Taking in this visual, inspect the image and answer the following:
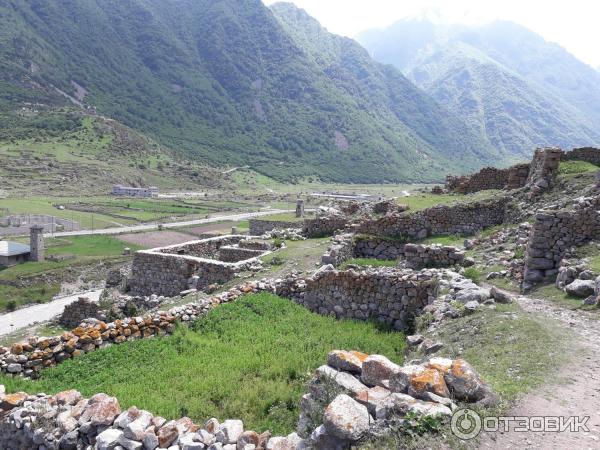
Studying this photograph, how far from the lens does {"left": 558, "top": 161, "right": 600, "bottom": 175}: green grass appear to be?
60.2 feet

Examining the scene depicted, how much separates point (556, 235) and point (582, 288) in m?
2.58

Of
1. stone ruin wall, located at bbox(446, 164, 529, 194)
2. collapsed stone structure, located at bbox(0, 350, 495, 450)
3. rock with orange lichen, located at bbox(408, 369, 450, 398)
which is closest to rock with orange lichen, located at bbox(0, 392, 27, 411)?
collapsed stone structure, located at bbox(0, 350, 495, 450)

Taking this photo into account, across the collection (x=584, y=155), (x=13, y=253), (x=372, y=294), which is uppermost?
(x=584, y=155)

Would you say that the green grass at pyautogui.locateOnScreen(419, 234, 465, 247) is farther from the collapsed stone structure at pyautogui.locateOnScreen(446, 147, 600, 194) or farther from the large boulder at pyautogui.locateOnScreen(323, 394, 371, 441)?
the large boulder at pyautogui.locateOnScreen(323, 394, 371, 441)

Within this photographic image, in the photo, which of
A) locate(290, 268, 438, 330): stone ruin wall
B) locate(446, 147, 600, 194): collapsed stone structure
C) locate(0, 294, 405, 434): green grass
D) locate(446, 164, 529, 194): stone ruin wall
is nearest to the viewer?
locate(0, 294, 405, 434): green grass

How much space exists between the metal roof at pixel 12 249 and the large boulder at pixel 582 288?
69.0m

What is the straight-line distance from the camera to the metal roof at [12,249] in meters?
64.4

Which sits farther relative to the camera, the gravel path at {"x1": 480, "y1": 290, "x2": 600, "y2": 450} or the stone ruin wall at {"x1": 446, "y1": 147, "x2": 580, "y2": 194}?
the stone ruin wall at {"x1": 446, "y1": 147, "x2": 580, "y2": 194}

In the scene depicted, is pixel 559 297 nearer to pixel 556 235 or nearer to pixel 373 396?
pixel 556 235

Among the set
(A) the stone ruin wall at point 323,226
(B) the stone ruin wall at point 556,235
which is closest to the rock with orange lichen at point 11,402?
(B) the stone ruin wall at point 556,235

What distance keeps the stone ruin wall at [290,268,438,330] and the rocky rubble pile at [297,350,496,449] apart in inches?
226

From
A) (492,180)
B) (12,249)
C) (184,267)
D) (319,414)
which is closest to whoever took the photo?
(319,414)

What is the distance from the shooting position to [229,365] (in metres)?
9.48

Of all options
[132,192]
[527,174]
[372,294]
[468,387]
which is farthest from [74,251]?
[468,387]
